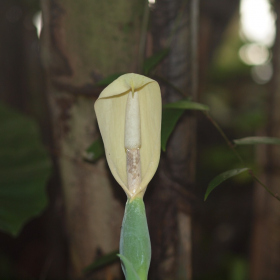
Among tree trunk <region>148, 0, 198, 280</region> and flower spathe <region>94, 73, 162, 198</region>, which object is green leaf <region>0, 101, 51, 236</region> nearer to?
tree trunk <region>148, 0, 198, 280</region>

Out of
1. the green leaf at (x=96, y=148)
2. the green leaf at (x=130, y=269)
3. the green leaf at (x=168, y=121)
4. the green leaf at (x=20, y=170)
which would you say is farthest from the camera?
the green leaf at (x=20, y=170)

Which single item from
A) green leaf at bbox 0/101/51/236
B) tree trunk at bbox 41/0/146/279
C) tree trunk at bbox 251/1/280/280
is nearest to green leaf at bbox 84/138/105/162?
tree trunk at bbox 41/0/146/279

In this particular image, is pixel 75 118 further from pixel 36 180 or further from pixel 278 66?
pixel 278 66

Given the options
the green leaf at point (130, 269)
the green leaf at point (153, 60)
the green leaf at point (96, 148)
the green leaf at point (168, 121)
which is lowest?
the green leaf at point (130, 269)

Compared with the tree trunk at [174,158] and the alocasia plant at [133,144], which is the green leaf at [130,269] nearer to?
the alocasia plant at [133,144]

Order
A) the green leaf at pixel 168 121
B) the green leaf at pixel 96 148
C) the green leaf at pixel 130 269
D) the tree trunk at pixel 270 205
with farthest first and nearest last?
the tree trunk at pixel 270 205 < the green leaf at pixel 96 148 < the green leaf at pixel 168 121 < the green leaf at pixel 130 269

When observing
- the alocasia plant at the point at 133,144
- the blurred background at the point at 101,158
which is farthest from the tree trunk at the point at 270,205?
the alocasia plant at the point at 133,144
